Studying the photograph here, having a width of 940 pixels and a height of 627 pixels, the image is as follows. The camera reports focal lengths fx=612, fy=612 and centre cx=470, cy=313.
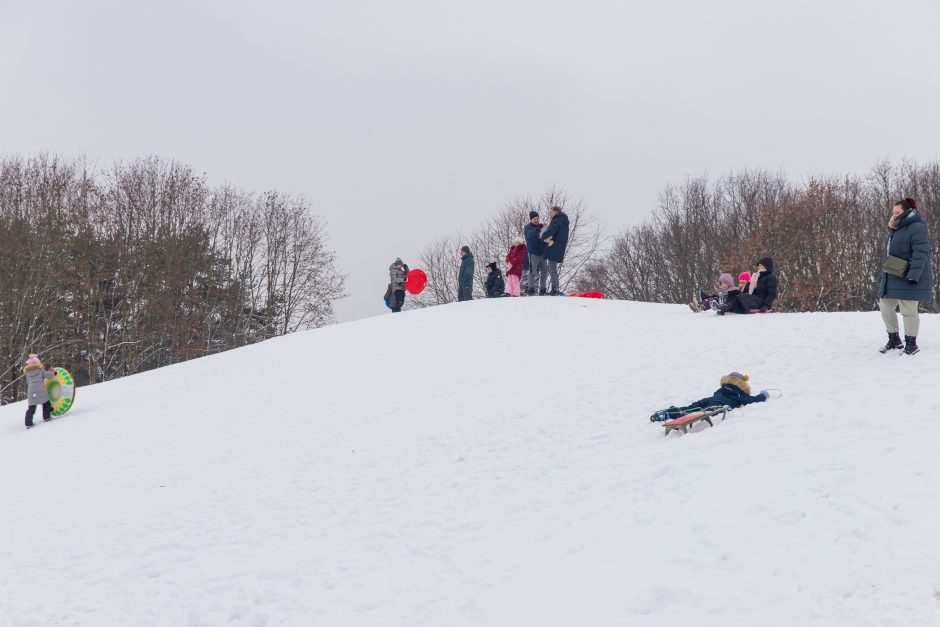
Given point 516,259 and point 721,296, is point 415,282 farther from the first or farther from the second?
point 721,296

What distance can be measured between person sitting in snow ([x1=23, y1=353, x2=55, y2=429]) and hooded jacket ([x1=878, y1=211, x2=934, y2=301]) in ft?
55.7

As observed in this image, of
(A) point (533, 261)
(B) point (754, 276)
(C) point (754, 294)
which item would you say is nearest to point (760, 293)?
(C) point (754, 294)

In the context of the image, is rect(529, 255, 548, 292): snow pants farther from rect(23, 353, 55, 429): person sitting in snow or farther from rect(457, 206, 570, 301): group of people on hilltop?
rect(23, 353, 55, 429): person sitting in snow

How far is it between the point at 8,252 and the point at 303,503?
84.2 feet

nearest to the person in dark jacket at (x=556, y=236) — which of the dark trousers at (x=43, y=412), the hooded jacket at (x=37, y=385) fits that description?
the hooded jacket at (x=37, y=385)

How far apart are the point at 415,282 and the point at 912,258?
1604cm

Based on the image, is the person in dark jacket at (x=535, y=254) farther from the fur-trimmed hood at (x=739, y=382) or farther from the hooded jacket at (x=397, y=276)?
the fur-trimmed hood at (x=739, y=382)

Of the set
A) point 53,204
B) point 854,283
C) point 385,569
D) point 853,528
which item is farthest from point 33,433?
point 854,283

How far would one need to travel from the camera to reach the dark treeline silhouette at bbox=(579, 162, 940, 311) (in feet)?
109

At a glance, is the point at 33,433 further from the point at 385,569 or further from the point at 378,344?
the point at 385,569

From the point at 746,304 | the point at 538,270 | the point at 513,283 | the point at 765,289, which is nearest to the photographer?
the point at 746,304

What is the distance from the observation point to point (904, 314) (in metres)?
8.88

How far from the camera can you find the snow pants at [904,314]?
28.7ft

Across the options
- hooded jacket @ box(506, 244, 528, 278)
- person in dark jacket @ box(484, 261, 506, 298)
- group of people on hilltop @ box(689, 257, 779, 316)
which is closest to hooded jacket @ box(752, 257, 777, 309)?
group of people on hilltop @ box(689, 257, 779, 316)
